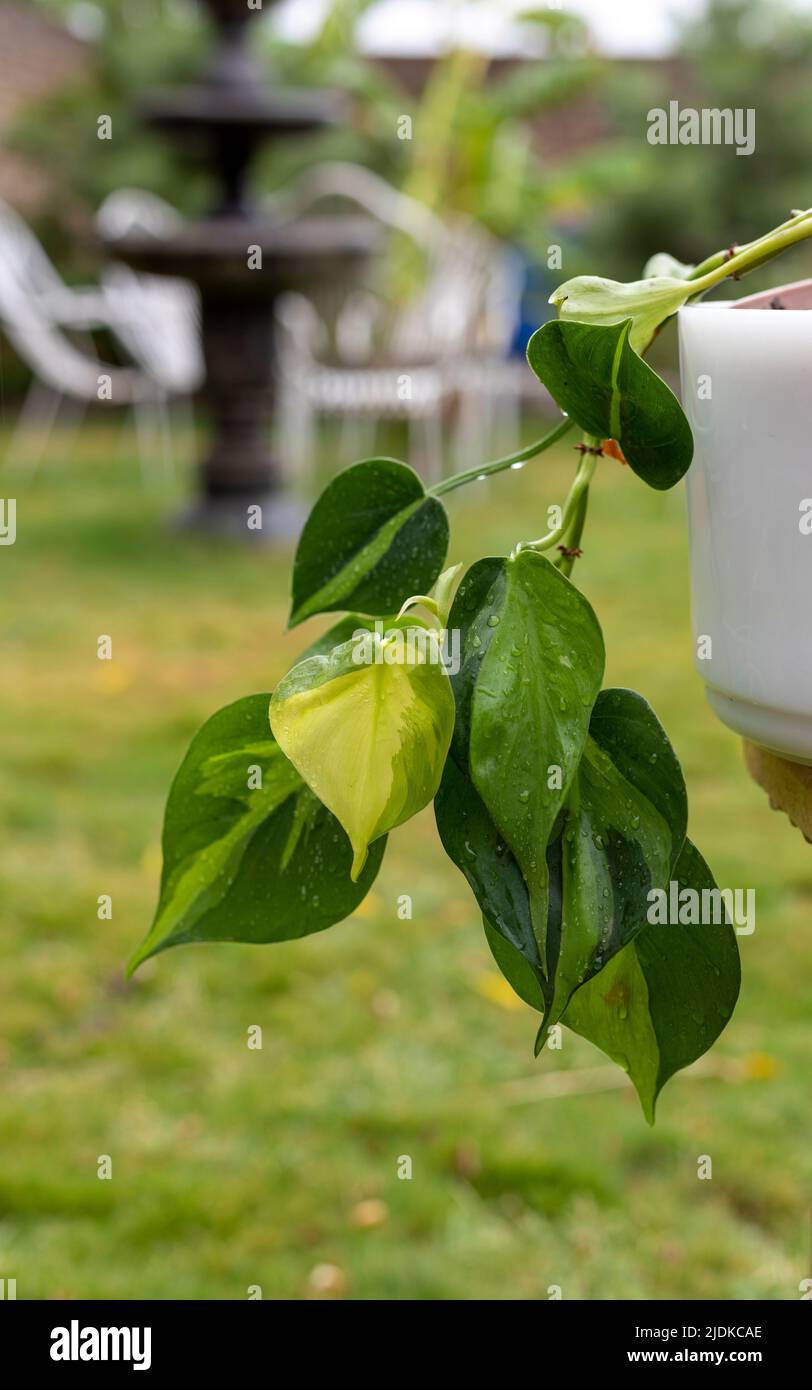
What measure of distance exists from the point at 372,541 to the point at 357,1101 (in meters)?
0.94

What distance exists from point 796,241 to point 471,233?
17.7 feet

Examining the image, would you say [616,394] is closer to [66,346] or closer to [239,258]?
[239,258]

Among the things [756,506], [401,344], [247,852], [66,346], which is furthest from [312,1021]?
[66,346]

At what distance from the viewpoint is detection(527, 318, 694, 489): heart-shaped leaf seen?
0.42 metres

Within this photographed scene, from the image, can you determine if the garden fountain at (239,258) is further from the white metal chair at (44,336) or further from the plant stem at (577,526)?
the plant stem at (577,526)

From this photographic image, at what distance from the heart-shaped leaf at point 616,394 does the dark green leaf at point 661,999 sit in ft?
0.47

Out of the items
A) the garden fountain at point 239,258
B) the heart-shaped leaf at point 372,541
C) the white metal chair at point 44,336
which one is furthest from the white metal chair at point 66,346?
the heart-shaped leaf at point 372,541

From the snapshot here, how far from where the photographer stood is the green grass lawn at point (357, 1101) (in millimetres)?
1094

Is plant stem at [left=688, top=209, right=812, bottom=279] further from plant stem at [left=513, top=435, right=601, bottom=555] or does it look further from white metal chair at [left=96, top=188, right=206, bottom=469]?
white metal chair at [left=96, top=188, right=206, bottom=469]

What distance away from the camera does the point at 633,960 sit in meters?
0.48

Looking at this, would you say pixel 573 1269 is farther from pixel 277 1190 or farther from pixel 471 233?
pixel 471 233

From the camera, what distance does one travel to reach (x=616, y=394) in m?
0.43

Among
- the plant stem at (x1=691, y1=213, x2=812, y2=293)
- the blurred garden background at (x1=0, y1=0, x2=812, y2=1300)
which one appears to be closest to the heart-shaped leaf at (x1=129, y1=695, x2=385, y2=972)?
the plant stem at (x1=691, y1=213, x2=812, y2=293)
